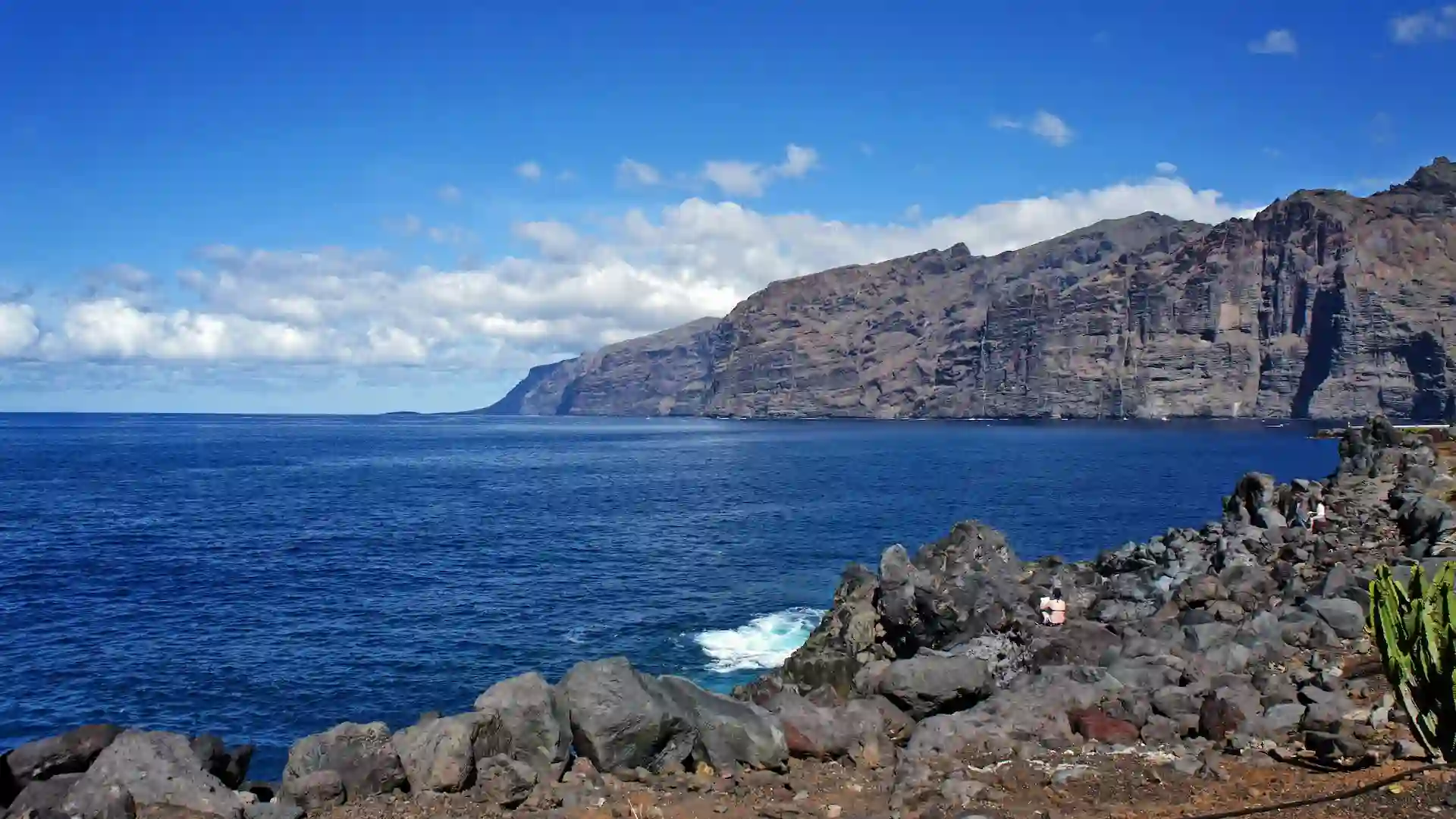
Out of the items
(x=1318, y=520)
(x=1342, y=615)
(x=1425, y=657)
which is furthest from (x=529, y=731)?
(x=1318, y=520)

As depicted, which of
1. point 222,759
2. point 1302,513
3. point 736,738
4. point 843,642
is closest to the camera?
point 736,738

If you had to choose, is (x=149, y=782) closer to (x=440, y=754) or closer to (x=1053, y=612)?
(x=440, y=754)

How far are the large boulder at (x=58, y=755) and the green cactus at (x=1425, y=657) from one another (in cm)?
1568

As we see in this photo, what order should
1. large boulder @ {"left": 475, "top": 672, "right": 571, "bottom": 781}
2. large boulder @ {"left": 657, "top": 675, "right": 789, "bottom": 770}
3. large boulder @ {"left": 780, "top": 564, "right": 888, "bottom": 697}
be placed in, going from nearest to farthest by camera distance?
large boulder @ {"left": 657, "top": 675, "right": 789, "bottom": 770} < large boulder @ {"left": 475, "top": 672, "right": 571, "bottom": 781} < large boulder @ {"left": 780, "top": 564, "right": 888, "bottom": 697}

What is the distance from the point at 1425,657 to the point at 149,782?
1499 cm

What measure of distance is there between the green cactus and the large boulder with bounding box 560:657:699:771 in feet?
27.8

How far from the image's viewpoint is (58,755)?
12.5 meters

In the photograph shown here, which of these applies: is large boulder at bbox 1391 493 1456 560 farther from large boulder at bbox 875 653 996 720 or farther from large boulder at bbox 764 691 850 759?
large boulder at bbox 764 691 850 759

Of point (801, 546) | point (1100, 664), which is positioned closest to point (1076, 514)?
point (801, 546)

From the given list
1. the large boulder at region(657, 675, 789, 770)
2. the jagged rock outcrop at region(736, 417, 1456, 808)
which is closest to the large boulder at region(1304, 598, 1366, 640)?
the jagged rock outcrop at region(736, 417, 1456, 808)

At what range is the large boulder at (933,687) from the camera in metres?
15.4

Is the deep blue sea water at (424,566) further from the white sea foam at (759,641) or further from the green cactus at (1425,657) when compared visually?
the green cactus at (1425,657)

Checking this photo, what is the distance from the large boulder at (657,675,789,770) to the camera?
12.9 meters

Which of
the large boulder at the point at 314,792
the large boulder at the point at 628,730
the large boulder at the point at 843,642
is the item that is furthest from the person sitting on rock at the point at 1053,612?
the large boulder at the point at 314,792
